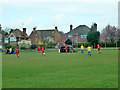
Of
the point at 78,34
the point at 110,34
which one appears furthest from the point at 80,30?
the point at 110,34

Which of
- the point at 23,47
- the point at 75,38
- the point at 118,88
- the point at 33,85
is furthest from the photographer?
the point at 75,38

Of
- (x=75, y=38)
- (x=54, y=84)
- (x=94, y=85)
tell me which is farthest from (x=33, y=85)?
(x=75, y=38)

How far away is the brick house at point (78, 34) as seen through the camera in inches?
4582

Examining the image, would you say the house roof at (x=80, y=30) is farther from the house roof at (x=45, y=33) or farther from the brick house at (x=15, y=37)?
the brick house at (x=15, y=37)

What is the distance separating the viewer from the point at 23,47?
84.4 m

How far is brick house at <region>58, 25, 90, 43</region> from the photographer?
116m

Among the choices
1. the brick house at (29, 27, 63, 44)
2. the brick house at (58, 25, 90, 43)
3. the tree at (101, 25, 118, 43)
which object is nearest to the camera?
the tree at (101, 25, 118, 43)

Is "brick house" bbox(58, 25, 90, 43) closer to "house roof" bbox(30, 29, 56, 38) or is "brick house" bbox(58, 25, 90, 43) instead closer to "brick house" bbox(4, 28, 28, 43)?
"house roof" bbox(30, 29, 56, 38)

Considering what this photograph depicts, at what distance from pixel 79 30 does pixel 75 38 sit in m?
5.10

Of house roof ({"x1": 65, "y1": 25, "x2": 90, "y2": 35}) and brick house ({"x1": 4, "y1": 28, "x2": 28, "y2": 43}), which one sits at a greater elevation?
house roof ({"x1": 65, "y1": 25, "x2": 90, "y2": 35})

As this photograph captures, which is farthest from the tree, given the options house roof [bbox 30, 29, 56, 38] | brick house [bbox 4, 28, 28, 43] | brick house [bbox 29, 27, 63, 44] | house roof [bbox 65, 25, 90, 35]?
brick house [bbox 4, 28, 28, 43]

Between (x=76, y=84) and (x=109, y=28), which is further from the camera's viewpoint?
(x=109, y=28)

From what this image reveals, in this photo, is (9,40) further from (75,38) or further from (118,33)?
(118,33)

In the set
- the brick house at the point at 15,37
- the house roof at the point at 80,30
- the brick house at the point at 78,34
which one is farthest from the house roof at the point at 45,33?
the house roof at the point at 80,30
